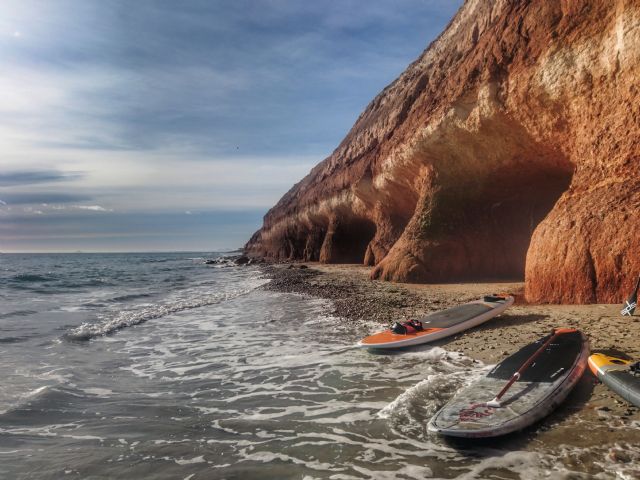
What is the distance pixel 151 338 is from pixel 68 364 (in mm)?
2619

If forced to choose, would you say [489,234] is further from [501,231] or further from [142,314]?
[142,314]

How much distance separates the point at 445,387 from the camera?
607 cm

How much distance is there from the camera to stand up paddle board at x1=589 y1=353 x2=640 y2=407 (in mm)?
4770

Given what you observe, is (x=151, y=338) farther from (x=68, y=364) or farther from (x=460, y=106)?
(x=460, y=106)

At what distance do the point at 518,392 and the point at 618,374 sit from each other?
49.8 inches

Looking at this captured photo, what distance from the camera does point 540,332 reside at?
801 cm

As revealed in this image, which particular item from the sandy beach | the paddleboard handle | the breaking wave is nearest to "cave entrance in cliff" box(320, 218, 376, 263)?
the breaking wave

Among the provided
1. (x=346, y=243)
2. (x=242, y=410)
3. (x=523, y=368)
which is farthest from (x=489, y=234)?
(x=346, y=243)

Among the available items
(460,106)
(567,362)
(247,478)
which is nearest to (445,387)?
(567,362)

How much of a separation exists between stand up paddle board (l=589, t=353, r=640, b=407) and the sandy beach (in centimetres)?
12

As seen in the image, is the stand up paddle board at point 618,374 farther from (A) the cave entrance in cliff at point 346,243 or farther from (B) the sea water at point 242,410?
(A) the cave entrance in cliff at point 346,243

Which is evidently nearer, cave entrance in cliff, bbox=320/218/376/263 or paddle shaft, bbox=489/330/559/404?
paddle shaft, bbox=489/330/559/404

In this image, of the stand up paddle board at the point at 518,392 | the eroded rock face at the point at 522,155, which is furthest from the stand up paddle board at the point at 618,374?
the eroded rock face at the point at 522,155

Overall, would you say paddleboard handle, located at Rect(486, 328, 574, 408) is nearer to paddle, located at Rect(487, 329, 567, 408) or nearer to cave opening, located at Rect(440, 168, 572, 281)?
paddle, located at Rect(487, 329, 567, 408)
